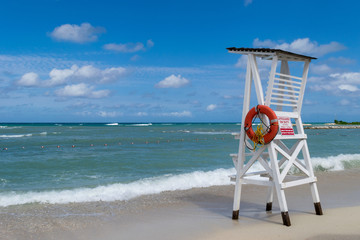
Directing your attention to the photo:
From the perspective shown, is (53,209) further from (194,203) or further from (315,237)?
(315,237)

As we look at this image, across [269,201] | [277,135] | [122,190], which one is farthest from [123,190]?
[277,135]

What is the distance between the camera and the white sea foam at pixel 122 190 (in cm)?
930

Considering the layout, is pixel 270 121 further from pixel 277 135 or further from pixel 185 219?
pixel 185 219

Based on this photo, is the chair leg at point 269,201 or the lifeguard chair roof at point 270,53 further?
the chair leg at point 269,201

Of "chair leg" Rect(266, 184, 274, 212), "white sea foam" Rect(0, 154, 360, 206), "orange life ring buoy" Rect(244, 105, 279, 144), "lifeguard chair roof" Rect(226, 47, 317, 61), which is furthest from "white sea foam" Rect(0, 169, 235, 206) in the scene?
"lifeguard chair roof" Rect(226, 47, 317, 61)

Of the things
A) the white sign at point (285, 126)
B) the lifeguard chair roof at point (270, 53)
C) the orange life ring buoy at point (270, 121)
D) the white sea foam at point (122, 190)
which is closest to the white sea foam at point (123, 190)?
the white sea foam at point (122, 190)

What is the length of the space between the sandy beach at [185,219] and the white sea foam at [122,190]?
1.88ft

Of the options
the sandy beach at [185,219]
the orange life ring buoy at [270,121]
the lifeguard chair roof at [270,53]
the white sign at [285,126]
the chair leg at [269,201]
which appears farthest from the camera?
the chair leg at [269,201]

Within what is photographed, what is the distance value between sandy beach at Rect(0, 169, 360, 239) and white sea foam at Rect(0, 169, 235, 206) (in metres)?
0.57

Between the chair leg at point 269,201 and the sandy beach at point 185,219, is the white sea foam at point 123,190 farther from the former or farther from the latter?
the chair leg at point 269,201

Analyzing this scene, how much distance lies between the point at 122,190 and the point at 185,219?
3.83m

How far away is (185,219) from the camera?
7090 mm

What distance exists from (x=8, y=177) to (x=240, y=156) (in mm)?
10194

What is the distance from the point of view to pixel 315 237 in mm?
5664
